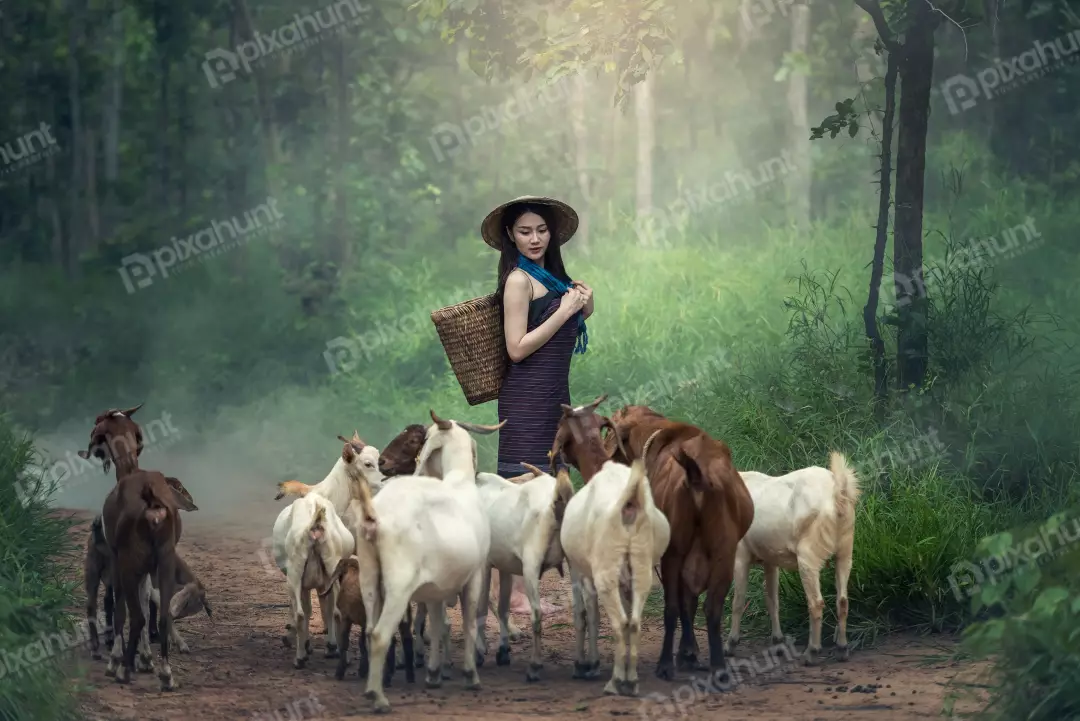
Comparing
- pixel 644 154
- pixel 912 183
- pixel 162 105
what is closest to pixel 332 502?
pixel 912 183

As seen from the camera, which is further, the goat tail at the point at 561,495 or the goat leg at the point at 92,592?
the goat leg at the point at 92,592

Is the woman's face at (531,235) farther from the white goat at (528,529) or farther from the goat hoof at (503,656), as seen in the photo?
the goat hoof at (503,656)

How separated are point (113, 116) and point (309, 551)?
15955 millimetres

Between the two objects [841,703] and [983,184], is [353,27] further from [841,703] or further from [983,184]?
[841,703]

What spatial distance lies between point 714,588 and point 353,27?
60.8ft

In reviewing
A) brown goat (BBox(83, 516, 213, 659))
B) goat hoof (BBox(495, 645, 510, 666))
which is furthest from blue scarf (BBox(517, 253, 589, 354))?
brown goat (BBox(83, 516, 213, 659))

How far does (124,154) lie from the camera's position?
73.8 ft

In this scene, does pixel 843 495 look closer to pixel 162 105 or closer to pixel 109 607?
pixel 109 607

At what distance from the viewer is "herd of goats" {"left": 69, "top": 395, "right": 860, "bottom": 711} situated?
21.4ft

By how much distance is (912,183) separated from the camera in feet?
33.6

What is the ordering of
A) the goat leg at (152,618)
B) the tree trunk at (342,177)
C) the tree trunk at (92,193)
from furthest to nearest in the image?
1. the tree trunk at (342,177)
2. the tree trunk at (92,193)
3. the goat leg at (152,618)

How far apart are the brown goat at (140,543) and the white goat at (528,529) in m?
1.61

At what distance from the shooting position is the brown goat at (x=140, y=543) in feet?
22.7

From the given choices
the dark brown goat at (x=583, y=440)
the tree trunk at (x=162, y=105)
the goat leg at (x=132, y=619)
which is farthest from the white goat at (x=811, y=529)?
the tree trunk at (x=162, y=105)
